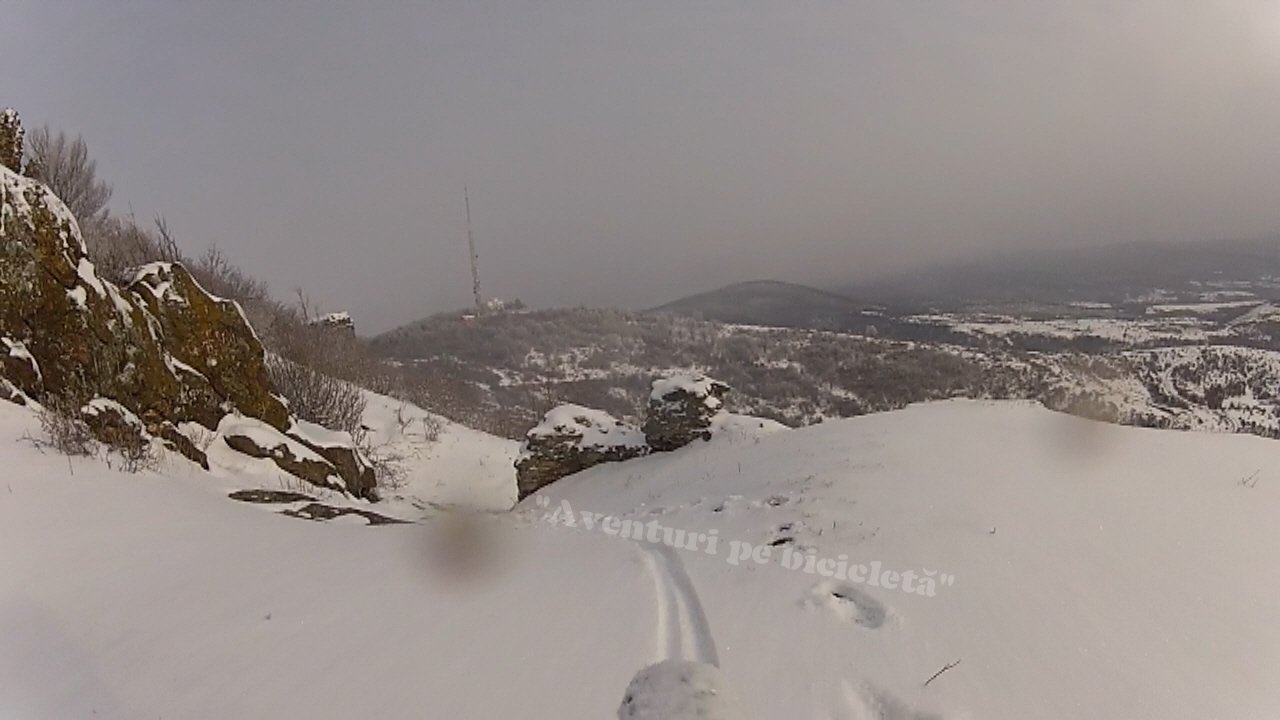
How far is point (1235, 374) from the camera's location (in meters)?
65.9

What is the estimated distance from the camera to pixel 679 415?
52.5ft

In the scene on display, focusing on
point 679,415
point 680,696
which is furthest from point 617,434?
point 680,696

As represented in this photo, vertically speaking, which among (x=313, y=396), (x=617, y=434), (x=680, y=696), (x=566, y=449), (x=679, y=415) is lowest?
(x=566, y=449)

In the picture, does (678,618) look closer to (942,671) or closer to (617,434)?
(942,671)

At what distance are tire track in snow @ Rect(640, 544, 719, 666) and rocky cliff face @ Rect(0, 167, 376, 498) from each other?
680 centimetres

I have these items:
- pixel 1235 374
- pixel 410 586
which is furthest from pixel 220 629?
pixel 1235 374

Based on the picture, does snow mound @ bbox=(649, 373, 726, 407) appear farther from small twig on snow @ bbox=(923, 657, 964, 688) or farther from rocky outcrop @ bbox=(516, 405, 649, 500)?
small twig on snow @ bbox=(923, 657, 964, 688)

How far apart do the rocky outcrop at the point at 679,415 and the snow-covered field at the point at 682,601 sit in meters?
7.48

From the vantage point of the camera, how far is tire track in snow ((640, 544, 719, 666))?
4348 millimetres

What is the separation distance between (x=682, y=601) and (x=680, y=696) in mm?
3351

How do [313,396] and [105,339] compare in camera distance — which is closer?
[105,339]

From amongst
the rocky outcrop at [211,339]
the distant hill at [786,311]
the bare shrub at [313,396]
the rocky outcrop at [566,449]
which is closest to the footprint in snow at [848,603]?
the rocky outcrop at [211,339]

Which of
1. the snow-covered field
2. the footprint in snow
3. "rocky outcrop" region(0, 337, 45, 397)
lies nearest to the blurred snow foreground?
the snow-covered field

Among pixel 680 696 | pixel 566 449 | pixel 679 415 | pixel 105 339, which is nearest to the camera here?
pixel 680 696
